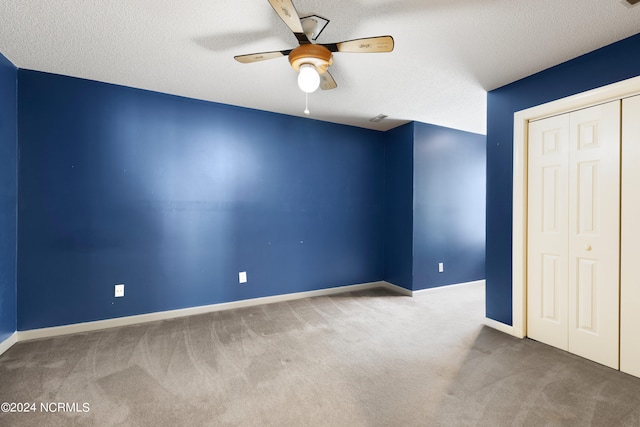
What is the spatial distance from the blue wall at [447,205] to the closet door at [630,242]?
2178mm

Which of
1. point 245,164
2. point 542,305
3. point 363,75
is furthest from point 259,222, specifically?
point 542,305

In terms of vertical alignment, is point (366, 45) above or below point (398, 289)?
above

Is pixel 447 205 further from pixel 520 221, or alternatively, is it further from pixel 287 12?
pixel 287 12

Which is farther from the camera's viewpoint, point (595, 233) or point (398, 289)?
point (398, 289)

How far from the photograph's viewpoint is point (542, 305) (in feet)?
8.82

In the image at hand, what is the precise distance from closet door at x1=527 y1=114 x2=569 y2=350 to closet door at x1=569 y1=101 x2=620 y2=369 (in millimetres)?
58

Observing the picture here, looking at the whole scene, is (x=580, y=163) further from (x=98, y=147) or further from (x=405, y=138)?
(x=98, y=147)

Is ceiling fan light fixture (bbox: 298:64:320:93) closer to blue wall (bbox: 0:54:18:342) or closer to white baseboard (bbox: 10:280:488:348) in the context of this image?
blue wall (bbox: 0:54:18:342)

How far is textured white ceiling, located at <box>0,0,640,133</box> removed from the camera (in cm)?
182

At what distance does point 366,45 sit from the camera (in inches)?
69.0

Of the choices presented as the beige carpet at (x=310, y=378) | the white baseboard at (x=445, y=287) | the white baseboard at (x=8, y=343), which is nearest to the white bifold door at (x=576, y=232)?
the beige carpet at (x=310, y=378)

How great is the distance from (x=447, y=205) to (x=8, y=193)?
519cm

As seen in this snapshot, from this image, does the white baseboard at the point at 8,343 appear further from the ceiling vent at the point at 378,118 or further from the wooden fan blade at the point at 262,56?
the ceiling vent at the point at 378,118

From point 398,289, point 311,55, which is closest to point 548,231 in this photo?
point 398,289
